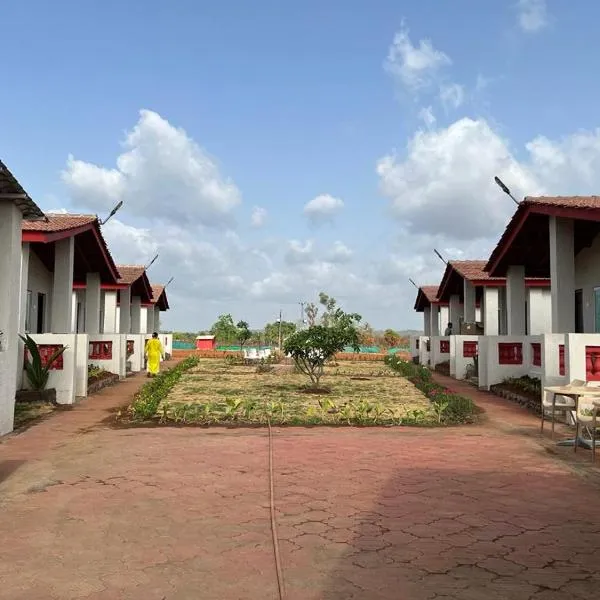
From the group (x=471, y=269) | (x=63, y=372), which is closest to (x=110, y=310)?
(x=63, y=372)

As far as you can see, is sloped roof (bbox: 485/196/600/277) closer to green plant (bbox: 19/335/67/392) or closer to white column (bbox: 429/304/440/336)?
green plant (bbox: 19/335/67/392)

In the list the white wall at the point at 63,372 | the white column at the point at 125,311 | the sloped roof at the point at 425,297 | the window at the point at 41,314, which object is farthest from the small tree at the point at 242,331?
the white wall at the point at 63,372

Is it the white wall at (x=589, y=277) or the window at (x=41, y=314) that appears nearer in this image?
the white wall at (x=589, y=277)

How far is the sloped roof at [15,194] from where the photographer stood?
320 inches

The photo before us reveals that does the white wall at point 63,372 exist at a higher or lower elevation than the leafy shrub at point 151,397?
higher

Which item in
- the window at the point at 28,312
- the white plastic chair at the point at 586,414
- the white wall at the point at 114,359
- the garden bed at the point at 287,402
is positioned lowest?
the garden bed at the point at 287,402

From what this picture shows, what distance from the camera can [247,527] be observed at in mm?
4613

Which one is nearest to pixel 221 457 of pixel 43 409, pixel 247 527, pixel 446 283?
pixel 247 527

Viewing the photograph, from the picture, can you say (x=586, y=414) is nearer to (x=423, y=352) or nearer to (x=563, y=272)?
(x=563, y=272)

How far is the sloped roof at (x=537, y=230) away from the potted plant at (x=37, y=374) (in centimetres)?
940

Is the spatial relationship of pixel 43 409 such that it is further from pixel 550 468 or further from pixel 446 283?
pixel 446 283

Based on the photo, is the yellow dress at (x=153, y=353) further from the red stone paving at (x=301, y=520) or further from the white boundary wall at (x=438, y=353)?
the white boundary wall at (x=438, y=353)

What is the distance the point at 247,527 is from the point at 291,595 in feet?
4.05

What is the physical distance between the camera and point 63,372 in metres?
12.0
